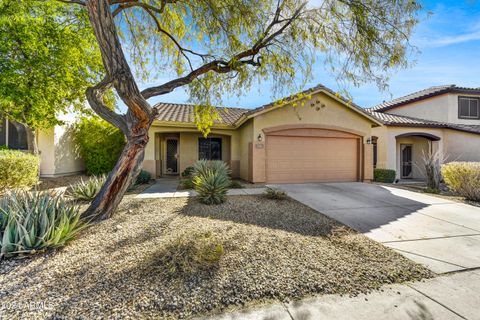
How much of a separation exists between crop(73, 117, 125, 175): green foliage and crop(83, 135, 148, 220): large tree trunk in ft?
31.2

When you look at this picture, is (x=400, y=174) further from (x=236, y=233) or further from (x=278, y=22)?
(x=236, y=233)

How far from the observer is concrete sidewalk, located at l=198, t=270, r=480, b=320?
8.23ft

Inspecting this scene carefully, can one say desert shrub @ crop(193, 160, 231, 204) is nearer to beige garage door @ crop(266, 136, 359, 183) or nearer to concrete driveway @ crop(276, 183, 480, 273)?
concrete driveway @ crop(276, 183, 480, 273)

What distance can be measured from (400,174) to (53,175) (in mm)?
22913

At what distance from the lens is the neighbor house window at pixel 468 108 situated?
57.0 ft

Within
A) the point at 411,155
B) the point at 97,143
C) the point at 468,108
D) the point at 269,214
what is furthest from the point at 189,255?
the point at 468,108

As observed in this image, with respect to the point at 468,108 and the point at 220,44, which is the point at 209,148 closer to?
the point at 220,44

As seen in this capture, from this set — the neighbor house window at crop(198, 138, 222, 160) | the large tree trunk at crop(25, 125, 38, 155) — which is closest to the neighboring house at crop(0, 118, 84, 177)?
the large tree trunk at crop(25, 125, 38, 155)

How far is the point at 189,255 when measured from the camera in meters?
3.53

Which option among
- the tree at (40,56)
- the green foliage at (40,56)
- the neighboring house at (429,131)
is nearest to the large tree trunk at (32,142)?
the tree at (40,56)

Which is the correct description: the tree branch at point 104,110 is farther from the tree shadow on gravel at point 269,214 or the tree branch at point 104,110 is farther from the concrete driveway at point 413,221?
the concrete driveway at point 413,221

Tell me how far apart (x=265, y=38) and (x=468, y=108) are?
2033 cm

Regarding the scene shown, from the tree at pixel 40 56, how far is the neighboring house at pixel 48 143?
202 cm

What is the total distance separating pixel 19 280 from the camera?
119 inches
